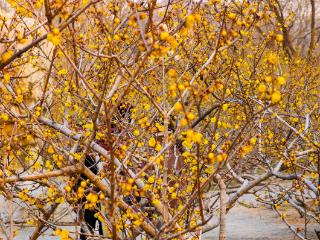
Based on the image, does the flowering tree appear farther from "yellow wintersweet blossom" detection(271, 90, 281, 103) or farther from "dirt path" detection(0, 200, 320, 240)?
"dirt path" detection(0, 200, 320, 240)

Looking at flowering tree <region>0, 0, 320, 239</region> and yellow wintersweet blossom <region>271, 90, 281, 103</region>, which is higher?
flowering tree <region>0, 0, 320, 239</region>

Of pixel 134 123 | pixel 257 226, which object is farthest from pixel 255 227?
pixel 134 123

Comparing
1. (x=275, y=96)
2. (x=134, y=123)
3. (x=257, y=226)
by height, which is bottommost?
(x=275, y=96)

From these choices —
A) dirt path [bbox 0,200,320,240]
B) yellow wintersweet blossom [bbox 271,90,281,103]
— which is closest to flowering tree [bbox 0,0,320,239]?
yellow wintersweet blossom [bbox 271,90,281,103]

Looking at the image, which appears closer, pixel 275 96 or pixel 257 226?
pixel 275 96

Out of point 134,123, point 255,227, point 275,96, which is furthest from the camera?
point 255,227

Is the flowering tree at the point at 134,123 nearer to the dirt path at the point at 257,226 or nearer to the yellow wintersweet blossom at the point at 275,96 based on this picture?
the yellow wintersweet blossom at the point at 275,96

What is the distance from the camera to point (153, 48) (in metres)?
2.26

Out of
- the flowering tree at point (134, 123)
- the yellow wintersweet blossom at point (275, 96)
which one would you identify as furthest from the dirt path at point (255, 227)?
the yellow wintersweet blossom at point (275, 96)

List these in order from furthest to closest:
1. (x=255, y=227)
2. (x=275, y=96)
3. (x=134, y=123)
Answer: (x=255, y=227) < (x=134, y=123) < (x=275, y=96)

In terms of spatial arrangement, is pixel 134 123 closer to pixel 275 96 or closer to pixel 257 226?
pixel 275 96

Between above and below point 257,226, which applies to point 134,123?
below

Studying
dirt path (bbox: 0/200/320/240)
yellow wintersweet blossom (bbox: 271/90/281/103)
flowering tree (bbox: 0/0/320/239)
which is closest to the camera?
yellow wintersweet blossom (bbox: 271/90/281/103)

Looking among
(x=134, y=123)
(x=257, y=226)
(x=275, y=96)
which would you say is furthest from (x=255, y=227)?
(x=275, y=96)
